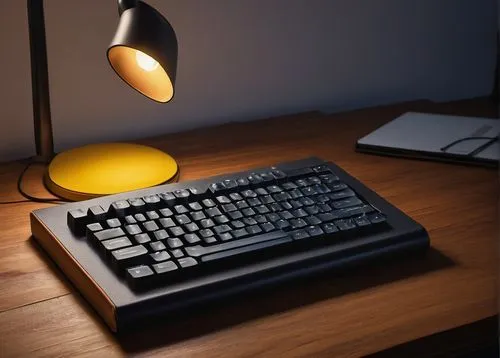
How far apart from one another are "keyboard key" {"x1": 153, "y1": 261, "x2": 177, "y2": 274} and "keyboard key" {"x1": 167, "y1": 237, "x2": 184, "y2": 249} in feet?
0.10

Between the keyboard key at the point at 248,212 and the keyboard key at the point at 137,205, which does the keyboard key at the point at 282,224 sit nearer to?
the keyboard key at the point at 248,212

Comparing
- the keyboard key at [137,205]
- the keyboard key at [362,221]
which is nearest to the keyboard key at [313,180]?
the keyboard key at [362,221]

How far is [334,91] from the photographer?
59.3 inches

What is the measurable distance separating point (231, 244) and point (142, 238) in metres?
0.09

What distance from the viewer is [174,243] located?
2.92ft

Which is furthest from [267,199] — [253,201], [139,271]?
[139,271]

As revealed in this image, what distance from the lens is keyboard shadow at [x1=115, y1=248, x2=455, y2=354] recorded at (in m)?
0.80

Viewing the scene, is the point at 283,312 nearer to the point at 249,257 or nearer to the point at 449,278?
the point at 249,257

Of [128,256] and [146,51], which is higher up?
[146,51]

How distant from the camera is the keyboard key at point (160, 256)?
0.86m

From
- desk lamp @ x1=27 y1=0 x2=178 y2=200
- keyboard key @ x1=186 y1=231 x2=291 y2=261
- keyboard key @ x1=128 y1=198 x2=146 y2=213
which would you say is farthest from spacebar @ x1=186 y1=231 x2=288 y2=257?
desk lamp @ x1=27 y1=0 x2=178 y2=200

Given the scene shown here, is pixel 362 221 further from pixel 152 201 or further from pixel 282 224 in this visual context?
pixel 152 201

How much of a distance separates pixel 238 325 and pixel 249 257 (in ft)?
0.30

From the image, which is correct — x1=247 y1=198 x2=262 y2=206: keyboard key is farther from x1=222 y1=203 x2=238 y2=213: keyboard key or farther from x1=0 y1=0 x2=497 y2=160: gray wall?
Result: x1=0 y1=0 x2=497 y2=160: gray wall
